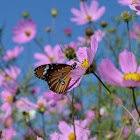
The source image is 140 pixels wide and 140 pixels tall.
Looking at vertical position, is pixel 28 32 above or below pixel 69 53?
below

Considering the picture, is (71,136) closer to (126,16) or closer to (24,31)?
(126,16)

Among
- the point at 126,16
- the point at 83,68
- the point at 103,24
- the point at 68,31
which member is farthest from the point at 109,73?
the point at 68,31

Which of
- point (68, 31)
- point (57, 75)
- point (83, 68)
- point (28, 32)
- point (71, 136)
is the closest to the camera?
point (83, 68)

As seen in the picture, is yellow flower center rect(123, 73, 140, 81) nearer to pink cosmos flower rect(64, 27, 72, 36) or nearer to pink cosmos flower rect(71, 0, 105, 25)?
pink cosmos flower rect(71, 0, 105, 25)

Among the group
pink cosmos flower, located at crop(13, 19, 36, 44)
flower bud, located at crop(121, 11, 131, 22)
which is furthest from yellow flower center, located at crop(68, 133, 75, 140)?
pink cosmos flower, located at crop(13, 19, 36, 44)

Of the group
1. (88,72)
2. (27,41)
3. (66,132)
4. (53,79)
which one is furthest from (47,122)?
(88,72)

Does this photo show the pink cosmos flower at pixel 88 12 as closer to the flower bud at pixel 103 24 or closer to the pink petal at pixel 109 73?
the flower bud at pixel 103 24
